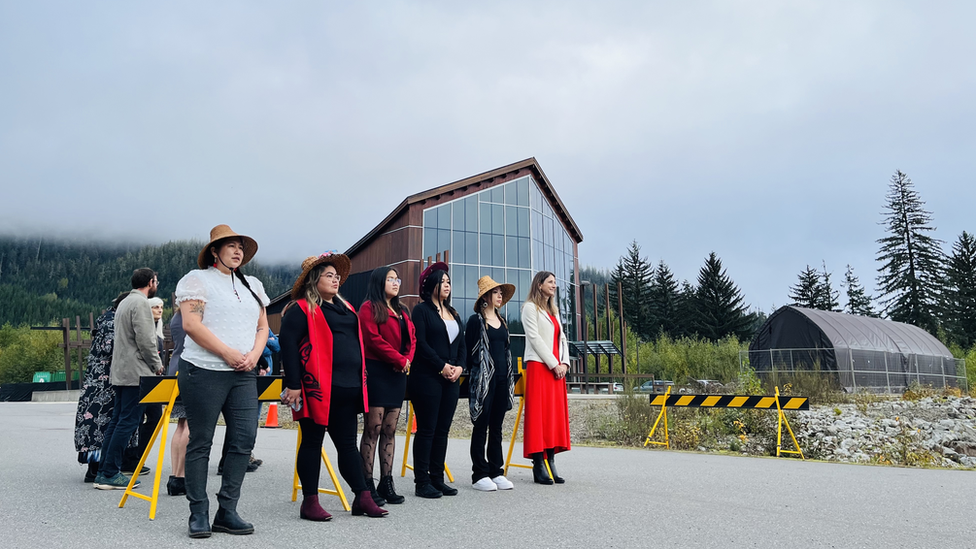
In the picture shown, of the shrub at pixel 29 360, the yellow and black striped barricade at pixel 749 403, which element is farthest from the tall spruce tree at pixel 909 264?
the shrub at pixel 29 360

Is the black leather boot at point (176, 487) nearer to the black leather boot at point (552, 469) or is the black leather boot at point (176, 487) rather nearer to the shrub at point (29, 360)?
the black leather boot at point (552, 469)

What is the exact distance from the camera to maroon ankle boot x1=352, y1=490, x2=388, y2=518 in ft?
15.3

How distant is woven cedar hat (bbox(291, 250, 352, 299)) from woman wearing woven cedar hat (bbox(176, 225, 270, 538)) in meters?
0.42

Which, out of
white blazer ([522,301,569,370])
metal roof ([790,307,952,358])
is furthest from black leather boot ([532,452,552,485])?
metal roof ([790,307,952,358])

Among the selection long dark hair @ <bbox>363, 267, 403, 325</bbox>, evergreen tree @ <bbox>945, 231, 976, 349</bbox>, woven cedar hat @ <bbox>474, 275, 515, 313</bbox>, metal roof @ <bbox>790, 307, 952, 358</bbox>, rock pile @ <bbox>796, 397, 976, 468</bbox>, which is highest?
evergreen tree @ <bbox>945, 231, 976, 349</bbox>

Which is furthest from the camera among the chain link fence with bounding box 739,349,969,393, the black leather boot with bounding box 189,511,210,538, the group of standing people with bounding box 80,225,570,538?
the chain link fence with bounding box 739,349,969,393

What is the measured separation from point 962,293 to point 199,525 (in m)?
67.9

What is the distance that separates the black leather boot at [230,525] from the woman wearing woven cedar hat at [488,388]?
2.33 metres

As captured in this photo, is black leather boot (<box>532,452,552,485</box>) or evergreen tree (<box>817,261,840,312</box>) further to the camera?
evergreen tree (<box>817,261,840,312</box>)

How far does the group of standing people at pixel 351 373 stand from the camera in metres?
4.25

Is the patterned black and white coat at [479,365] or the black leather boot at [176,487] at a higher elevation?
the patterned black and white coat at [479,365]

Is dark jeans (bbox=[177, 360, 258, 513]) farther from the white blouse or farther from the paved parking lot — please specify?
the paved parking lot

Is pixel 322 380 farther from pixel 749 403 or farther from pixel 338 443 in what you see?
pixel 749 403

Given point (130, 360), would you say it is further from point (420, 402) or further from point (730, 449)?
point (730, 449)
